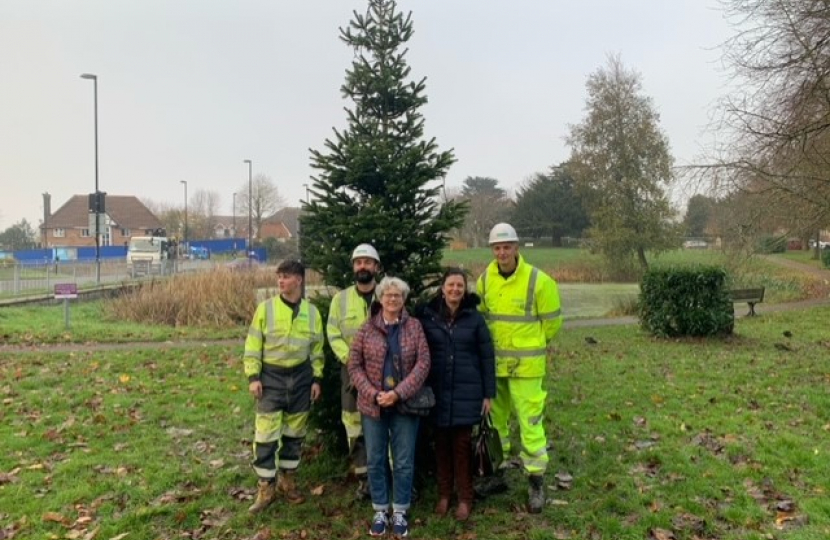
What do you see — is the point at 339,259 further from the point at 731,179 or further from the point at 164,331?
the point at 731,179

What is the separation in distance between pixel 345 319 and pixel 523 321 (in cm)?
136

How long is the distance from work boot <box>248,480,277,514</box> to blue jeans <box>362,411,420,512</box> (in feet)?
2.97

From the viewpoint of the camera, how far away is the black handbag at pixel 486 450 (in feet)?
15.7

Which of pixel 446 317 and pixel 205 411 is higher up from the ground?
pixel 446 317

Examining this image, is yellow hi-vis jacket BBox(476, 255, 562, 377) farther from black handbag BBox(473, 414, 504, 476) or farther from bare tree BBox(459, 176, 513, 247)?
bare tree BBox(459, 176, 513, 247)

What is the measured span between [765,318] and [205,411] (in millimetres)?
14685

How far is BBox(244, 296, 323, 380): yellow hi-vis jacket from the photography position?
15.8ft

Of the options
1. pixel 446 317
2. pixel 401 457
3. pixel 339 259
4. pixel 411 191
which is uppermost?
pixel 411 191

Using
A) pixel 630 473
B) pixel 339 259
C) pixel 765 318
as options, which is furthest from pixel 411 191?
pixel 765 318

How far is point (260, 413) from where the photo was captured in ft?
15.9

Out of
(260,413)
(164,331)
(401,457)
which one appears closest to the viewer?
(401,457)

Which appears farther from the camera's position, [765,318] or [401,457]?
[765,318]

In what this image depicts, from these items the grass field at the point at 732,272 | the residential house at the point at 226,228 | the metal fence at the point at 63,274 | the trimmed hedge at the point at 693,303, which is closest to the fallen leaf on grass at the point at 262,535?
the grass field at the point at 732,272

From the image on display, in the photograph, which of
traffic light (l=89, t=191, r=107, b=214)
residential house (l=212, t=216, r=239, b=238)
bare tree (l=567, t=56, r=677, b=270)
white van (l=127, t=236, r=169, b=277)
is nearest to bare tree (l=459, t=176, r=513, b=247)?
bare tree (l=567, t=56, r=677, b=270)
